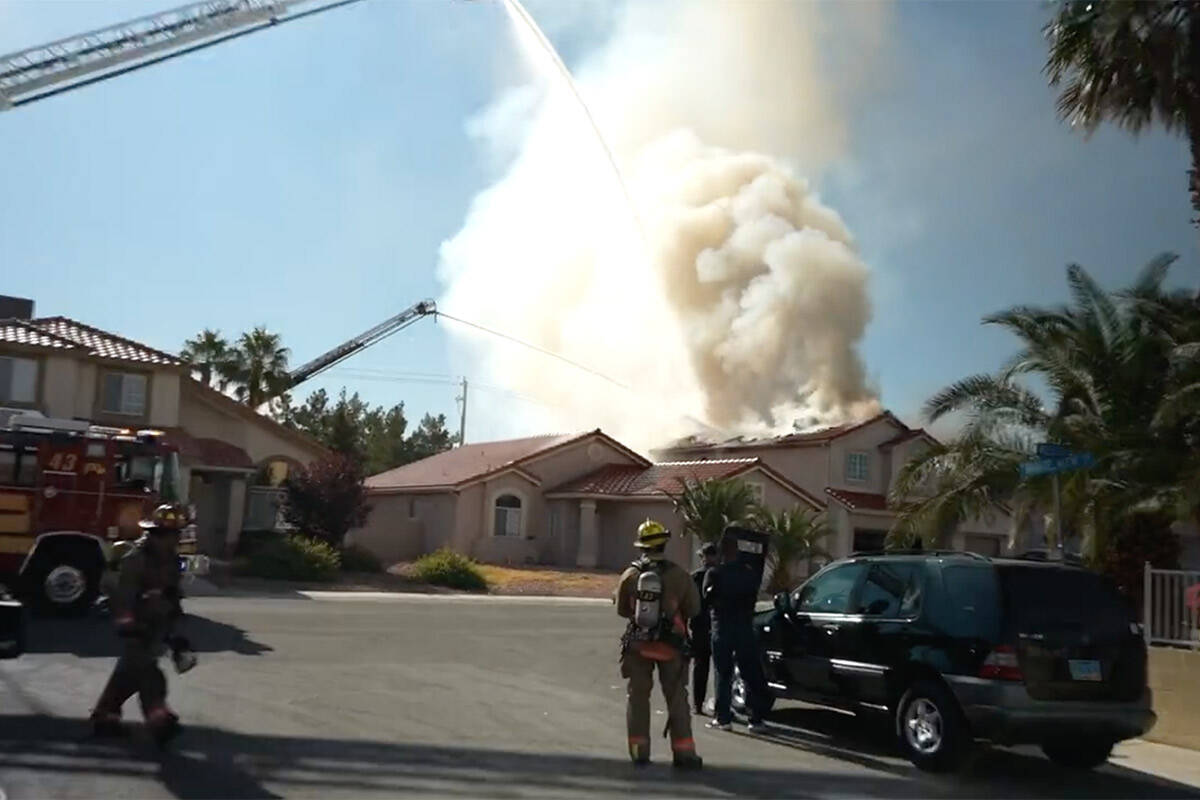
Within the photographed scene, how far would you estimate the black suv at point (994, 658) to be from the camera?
30.1ft

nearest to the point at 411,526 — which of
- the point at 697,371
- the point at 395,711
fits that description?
the point at 697,371

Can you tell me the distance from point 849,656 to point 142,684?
5.33m

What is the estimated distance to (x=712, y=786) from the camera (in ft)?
28.1

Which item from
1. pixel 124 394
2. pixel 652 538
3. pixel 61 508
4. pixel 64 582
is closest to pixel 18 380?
pixel 124 394

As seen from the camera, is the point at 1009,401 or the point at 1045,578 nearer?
the point at 1045,578

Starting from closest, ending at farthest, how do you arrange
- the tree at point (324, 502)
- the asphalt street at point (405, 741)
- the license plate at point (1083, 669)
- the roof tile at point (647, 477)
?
1. the asphalt street at point (405, 741)
2. the license plate at point (1083, 669)
3. the tree at point (324, 502)
4. the roof tile at point (647, 477)

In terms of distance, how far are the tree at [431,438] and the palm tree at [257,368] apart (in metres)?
21.9

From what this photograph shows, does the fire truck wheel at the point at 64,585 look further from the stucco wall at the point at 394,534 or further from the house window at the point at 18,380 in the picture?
the stucco wall at the point at 394,534

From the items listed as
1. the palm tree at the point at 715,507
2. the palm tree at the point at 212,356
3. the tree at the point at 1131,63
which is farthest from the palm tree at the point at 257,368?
the tree at the point at 1131,63

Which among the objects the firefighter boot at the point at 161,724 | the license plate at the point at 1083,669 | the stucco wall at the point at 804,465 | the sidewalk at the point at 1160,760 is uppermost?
the stucco wall at the point at 804,465

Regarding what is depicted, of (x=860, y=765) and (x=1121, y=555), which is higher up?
(x=1121, y=555)

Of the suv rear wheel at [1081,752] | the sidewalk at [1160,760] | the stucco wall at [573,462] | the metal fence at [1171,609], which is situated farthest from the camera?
the stucco wall at [573,462]

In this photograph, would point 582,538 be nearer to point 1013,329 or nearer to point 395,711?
point 1013,329

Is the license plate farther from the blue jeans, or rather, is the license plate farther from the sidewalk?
the blue jeans
